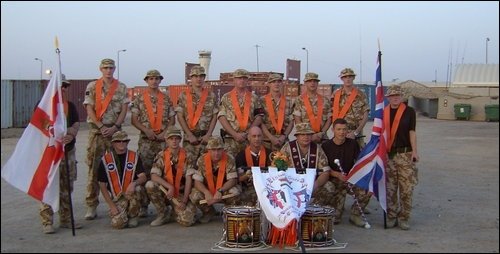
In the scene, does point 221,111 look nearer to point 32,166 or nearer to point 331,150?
point 331,150

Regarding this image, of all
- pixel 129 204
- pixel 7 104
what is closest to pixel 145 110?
pixel 129 204

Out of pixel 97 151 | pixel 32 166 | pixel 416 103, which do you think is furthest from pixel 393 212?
pixel 416 103

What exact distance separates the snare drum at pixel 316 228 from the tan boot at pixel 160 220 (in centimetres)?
222

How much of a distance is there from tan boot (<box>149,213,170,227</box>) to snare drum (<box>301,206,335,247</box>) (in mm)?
2218

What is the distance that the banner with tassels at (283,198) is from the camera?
642 centimetres

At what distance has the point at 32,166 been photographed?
7090 mm

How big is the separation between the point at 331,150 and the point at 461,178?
5278 millimetres

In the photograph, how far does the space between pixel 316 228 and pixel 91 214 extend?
11.4ft

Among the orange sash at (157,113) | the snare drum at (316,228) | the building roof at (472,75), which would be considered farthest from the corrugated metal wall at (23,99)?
the building roof at (472,75)

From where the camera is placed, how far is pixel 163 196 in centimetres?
783

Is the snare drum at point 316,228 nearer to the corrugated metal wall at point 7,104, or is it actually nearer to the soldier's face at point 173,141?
the soldier's face at point 173,141

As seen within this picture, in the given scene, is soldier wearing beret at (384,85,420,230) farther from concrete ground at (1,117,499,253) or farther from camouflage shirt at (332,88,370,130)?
camouflage shirt at (332,88,370,130)

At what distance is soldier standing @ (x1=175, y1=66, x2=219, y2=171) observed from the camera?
338 inches

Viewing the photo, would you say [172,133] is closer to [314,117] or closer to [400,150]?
[314,117]
